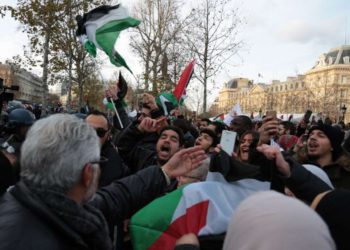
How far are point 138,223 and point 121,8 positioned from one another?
4.83 meters

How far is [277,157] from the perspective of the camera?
97.8 inches

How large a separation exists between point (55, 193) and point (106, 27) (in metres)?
4.94

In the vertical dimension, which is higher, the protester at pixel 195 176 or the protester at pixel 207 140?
the protester at pixel 207 140

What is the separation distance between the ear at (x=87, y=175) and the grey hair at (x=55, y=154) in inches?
0.8

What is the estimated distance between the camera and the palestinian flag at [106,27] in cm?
626

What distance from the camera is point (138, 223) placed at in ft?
7.62

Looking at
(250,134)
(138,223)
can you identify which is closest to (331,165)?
(250,134)

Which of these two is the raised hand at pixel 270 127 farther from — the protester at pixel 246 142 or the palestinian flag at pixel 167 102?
the palestinian flag at pixel 167 102

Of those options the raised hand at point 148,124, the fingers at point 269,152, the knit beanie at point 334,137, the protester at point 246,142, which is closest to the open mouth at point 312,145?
the knit beanie at point 334,137

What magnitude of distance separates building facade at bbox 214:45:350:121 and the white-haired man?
59.8 m

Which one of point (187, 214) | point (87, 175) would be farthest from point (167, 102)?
point (87, 175)

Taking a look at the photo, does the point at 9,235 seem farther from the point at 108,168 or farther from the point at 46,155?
the point at 108,168

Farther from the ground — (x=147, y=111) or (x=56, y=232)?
(x=147, y=111)

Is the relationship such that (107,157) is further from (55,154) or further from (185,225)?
(55,154)
